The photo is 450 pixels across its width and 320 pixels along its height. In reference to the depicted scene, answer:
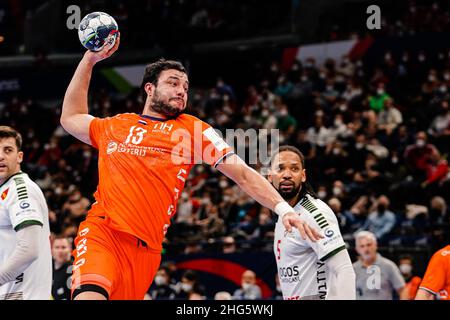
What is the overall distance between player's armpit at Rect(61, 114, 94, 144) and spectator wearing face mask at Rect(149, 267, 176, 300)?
7.54 metres

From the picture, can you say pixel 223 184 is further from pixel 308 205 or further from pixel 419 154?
pixel 308 205

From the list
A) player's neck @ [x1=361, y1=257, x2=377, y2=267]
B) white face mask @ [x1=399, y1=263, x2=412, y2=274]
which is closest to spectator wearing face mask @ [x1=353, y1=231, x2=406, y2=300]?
player's neck @ [x1=361, y1=257, x2=377, y2=267]

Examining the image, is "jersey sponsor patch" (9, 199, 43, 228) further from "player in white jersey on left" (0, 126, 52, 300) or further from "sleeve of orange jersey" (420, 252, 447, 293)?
"sleeve of orange jersey" (420, 252, 447, 293)

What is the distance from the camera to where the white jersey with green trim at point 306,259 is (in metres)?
6.43

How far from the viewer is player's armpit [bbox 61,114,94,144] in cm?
669

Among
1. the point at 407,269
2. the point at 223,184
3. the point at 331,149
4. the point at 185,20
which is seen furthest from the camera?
the point at 185,20

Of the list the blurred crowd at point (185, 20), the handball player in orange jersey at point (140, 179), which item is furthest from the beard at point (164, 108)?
the blurred crowd at point (185, 20)

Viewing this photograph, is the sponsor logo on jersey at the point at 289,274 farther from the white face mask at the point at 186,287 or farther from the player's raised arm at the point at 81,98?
the white face mask at the point at 186,287

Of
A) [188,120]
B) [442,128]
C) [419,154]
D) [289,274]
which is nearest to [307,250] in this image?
[289,274]

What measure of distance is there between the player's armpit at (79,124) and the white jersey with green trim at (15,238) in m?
0.61

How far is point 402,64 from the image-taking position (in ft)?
73.8

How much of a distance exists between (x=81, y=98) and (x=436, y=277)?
3.85 metres

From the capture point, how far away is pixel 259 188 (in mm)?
5699
